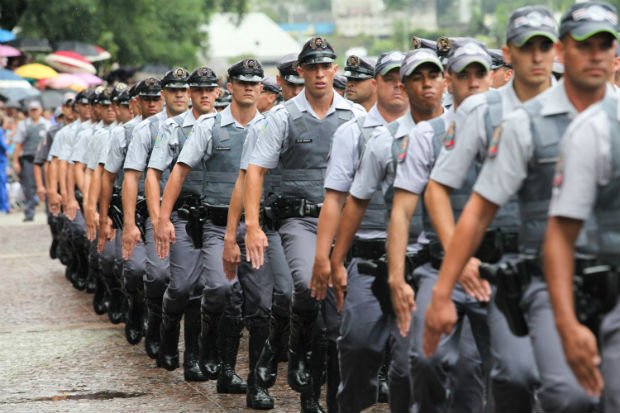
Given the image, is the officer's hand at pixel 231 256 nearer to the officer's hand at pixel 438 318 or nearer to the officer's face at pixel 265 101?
the officer's hand at pixel 438 318

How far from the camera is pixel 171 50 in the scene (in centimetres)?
3900

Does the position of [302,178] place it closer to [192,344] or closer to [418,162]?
[192,344]

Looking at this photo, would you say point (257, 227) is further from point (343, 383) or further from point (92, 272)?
point (92, 272)

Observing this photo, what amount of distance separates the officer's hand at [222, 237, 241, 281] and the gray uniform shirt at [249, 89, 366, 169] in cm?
61

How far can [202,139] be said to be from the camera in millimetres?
8742

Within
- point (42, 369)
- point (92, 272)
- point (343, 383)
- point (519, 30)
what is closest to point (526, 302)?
point (519, 30)

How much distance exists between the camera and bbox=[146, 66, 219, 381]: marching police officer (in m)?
8.76

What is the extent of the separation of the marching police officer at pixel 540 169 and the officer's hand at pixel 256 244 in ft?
9.43

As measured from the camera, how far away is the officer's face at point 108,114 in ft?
42.7

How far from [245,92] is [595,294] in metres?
5.15

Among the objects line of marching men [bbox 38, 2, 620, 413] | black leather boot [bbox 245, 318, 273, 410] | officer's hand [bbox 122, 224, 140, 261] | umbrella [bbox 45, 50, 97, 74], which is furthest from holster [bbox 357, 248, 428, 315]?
umbrella [bbox 45, 50, 97, 74]

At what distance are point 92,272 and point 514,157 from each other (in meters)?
9.35

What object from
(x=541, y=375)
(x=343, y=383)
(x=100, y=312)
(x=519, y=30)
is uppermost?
(x=519, y=30)

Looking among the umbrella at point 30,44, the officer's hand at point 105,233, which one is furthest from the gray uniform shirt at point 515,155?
the umbrella at point 30,44
